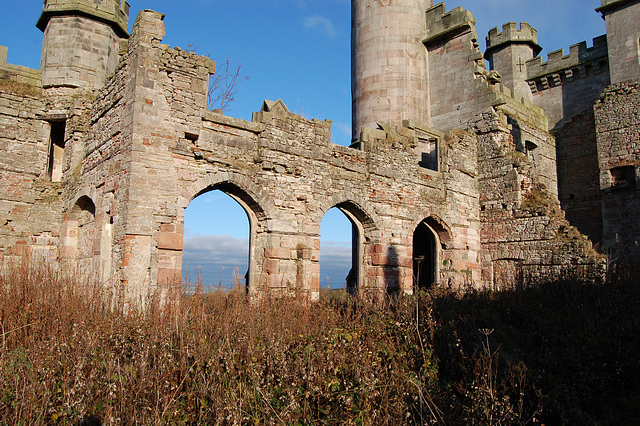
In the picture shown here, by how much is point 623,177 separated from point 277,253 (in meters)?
12.2

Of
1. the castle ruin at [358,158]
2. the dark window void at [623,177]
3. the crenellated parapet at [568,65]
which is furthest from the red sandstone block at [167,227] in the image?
the crenellated parapet at [568,65]

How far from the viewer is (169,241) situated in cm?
853

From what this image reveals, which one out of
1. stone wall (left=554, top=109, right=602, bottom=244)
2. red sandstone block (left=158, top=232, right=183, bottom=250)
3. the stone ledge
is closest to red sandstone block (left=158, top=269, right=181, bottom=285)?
red sandstone block (left=158, top=232, right=183, bottom=250)

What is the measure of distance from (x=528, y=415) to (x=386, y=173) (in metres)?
7.70

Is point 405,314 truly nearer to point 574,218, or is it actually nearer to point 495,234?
point 495,234

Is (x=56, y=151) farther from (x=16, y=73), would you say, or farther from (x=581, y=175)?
(x=581, y=175)

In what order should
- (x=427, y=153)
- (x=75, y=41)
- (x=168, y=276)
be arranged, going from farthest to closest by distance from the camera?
(x=427, y=153) → (x=75, y=41) → (x=168, y=276)

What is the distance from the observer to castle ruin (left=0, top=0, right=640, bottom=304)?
8867 mm

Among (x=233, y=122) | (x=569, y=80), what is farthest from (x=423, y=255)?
(x=569, y=80)

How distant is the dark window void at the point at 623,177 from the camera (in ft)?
50.3

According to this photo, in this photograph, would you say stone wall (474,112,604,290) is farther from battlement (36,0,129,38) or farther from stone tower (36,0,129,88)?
stone tower (36,0,129,88)

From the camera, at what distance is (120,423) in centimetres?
407

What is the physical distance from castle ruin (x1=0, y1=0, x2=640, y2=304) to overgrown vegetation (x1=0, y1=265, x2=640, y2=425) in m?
1.55

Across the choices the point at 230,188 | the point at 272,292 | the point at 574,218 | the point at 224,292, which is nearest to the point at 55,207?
the point at 230,188
